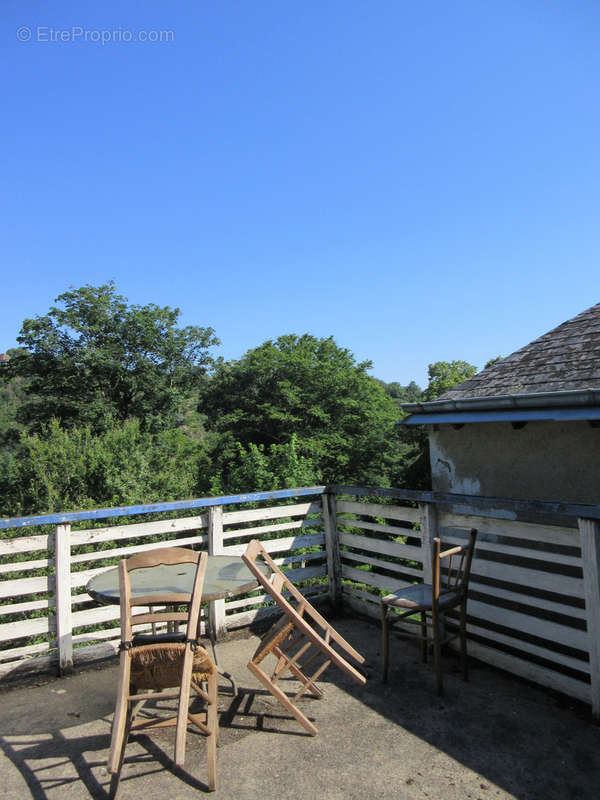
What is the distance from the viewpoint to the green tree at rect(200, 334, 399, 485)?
24.1 metres

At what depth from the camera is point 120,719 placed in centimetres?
200

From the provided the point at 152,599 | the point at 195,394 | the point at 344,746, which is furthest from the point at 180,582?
the point at 195,394

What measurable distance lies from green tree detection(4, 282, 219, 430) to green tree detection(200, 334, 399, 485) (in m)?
3.02

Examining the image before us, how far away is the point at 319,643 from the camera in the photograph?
93.2 inches

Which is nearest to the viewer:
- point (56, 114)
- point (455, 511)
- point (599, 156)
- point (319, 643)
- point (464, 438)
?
point (319, 643)

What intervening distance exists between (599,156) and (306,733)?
9618 millimetres

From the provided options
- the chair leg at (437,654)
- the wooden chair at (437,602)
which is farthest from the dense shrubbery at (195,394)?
the chair leg at (437,654)

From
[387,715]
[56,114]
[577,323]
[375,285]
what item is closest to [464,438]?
[577,323]

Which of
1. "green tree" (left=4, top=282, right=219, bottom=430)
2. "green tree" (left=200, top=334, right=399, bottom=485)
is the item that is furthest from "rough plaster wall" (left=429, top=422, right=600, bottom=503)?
"green tree" (left=4, top=282, right=219, bottom=430)

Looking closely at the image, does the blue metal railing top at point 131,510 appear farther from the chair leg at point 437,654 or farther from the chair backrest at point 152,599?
the chair leg at point 437,654

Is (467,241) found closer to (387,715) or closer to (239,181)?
(239,181)

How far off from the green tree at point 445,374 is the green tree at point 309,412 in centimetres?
268

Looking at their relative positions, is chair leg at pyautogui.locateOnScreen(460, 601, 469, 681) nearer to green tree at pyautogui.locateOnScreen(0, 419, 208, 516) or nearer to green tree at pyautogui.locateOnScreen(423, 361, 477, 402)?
green tree at pyautogui.locateOnScreen(0, 419, 208, 516)

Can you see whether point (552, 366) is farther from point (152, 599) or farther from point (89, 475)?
point (89, 475)
